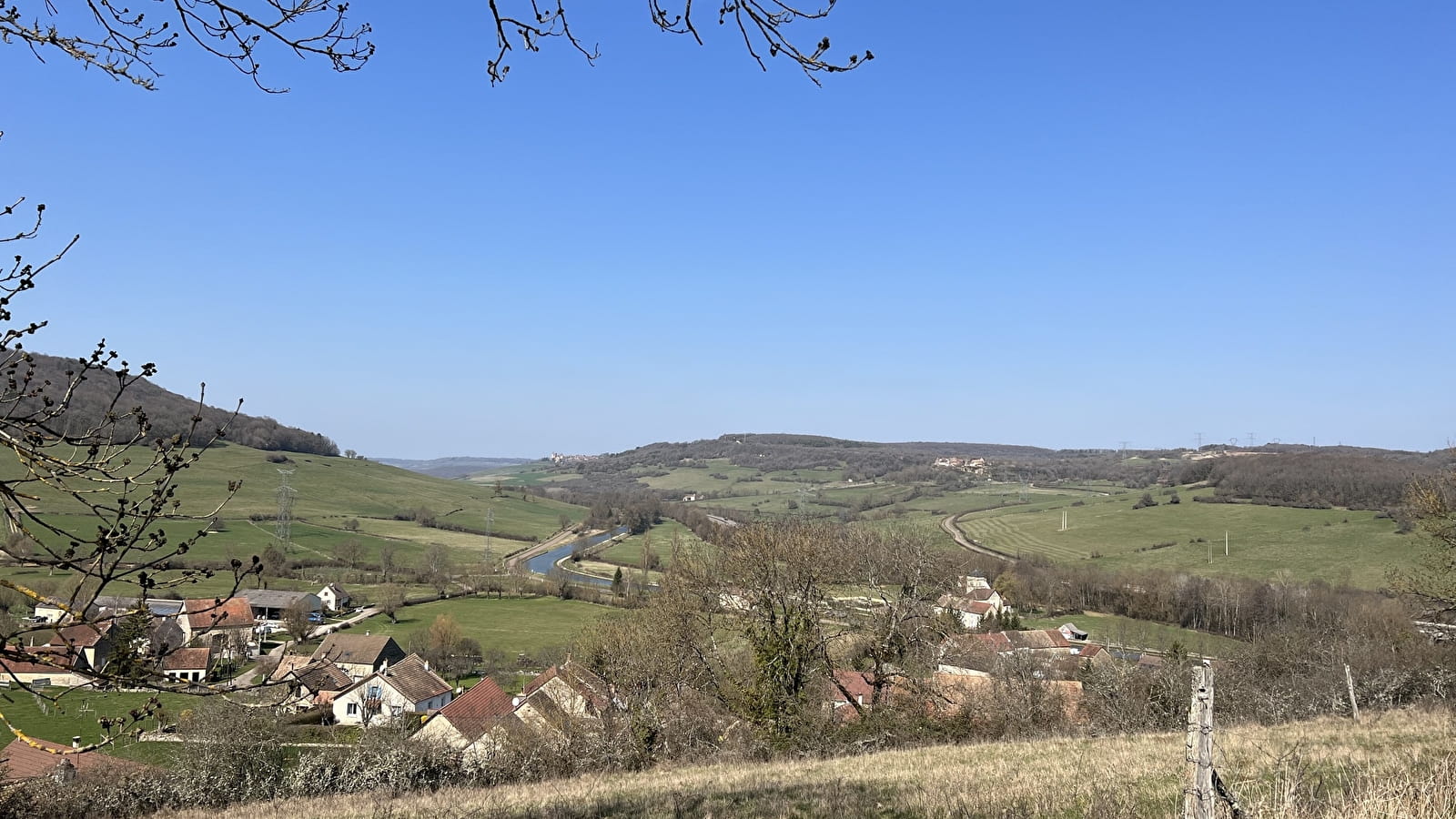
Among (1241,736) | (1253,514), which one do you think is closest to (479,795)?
(1241,736)

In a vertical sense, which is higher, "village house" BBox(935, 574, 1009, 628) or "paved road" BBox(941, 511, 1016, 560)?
"paved road" BBox(941, 511, 1016, 560)

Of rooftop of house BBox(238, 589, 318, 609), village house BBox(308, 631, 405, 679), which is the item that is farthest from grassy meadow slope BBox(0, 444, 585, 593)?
village house BBox(308, 631, 405, 679)

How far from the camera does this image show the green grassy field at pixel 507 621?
57656 mm

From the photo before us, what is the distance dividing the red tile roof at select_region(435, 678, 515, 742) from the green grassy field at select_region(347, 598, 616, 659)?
20.2 metres

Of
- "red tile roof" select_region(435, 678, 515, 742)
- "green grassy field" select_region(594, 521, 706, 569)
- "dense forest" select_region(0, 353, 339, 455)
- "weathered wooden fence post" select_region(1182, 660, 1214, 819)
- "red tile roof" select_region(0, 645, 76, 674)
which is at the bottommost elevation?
"green grassy field" select_region(594, 521, 706, 569)

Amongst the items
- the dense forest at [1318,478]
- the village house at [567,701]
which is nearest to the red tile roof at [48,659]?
the village house at [567,701]

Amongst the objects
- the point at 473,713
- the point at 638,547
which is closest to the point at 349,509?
the point at 638,547

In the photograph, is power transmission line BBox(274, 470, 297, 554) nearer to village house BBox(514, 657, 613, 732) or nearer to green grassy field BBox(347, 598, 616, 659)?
green grassy field BBox(347, 598, 616, 659)

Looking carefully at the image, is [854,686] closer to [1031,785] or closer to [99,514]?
[1031,785]

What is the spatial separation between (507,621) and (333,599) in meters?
18.4

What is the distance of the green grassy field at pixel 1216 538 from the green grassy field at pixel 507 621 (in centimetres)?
4881

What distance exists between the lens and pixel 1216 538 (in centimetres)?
8175

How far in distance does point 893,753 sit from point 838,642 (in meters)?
11.5

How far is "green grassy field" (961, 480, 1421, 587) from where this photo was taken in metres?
66.3
